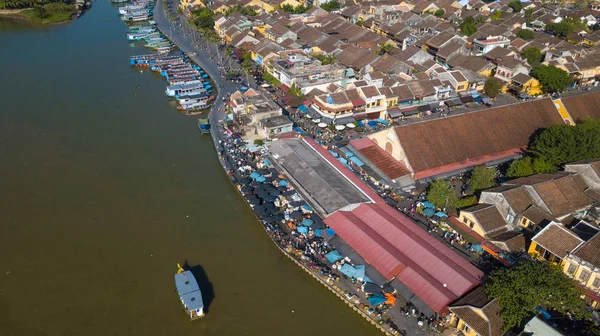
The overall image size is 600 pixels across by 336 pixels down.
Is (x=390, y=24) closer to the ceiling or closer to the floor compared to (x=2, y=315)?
closer to the ceiling

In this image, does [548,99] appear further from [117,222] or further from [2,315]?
[2,315]

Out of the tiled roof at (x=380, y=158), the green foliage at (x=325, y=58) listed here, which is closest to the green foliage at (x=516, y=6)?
the green foliage at (x=325, y=58)

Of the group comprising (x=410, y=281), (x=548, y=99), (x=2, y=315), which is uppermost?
(x=548, y=99)

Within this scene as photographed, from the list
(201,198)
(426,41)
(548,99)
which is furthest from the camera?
(426,41)

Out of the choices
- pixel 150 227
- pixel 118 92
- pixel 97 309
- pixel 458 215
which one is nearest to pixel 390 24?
pixel 118 92

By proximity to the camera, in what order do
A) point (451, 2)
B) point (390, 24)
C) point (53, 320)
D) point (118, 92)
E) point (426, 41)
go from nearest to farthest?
1. point (53, 320)
2. point (118, 92)
3. point (426, 41)
4. point (390, 24)
5. point (451, 2)

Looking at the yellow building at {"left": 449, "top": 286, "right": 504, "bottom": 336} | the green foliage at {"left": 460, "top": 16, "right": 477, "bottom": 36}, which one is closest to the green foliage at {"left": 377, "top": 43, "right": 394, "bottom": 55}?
the green foliage at {"left": 460, "top": 16, "right": 477, "bottom": 36}
